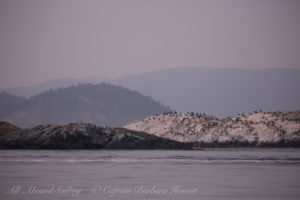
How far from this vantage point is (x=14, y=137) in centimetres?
19662

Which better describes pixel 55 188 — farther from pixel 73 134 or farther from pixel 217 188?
pixel 73 134

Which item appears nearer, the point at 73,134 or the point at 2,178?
the point at 2,178

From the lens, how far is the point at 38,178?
2303 inches

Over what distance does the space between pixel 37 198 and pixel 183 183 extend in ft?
52.2

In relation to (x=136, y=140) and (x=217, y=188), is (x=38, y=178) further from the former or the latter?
(x=136, y=140)

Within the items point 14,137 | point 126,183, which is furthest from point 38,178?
point 14,137

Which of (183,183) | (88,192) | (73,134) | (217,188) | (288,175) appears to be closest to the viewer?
(88,192)

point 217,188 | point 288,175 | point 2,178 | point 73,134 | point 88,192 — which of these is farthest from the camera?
point 73,134

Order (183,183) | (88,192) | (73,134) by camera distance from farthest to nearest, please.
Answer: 1. (73,134)
2. (183,183)
3. (88,192)

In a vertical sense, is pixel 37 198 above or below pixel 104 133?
below

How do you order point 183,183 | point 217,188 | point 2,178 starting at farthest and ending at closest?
point 2,178, point 183,183, point 217,188

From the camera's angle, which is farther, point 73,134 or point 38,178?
point 73,134

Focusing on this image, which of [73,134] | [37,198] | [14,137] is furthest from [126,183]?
[14,137]

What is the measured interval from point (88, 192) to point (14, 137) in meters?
156
